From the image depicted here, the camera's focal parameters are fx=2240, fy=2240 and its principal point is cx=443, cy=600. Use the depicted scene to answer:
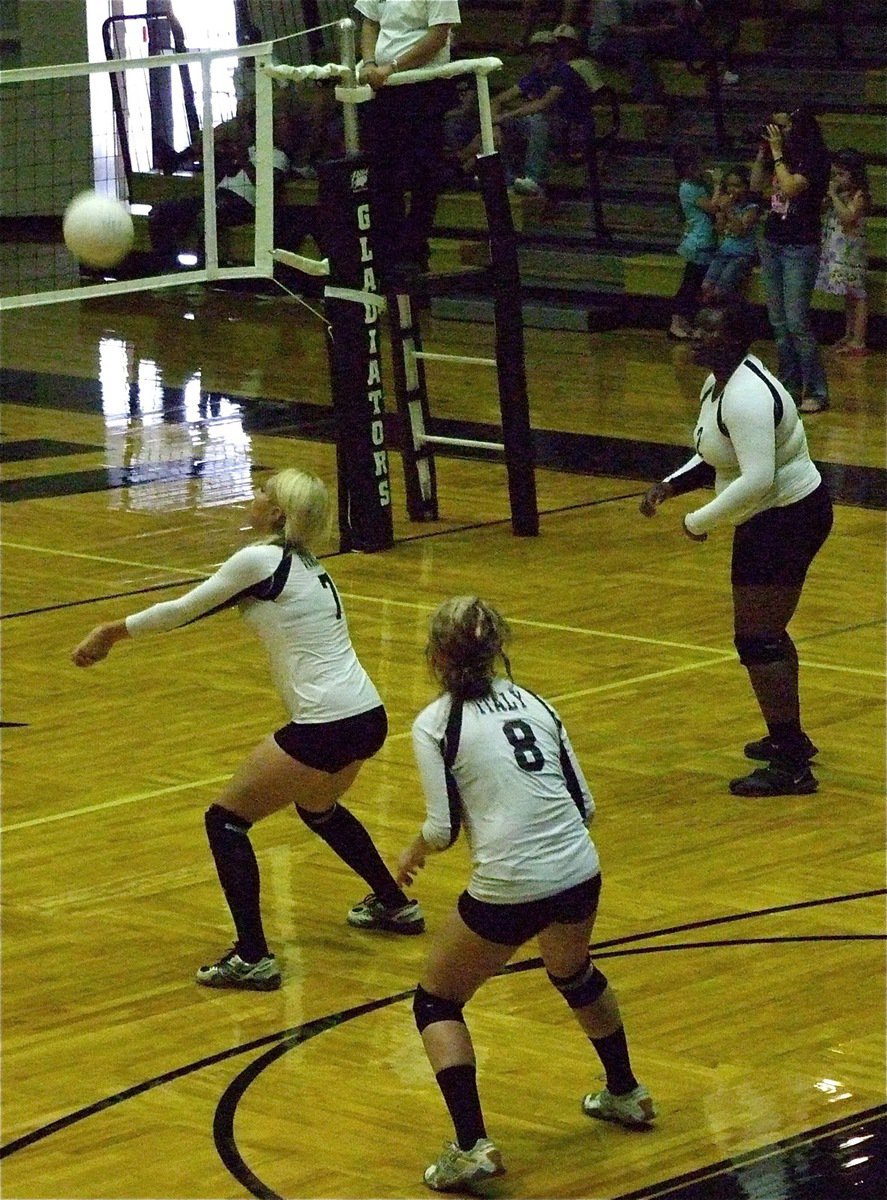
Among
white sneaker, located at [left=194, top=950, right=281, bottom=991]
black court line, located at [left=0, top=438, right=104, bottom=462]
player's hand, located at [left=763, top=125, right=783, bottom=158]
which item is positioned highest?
player's hand, located at [left=763, top=125, right=783, bottom=158]

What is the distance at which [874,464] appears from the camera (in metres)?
12.8

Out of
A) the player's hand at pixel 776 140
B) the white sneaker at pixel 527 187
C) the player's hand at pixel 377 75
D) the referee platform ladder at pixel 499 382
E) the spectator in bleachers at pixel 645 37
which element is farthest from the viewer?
the white sneaker at pixel 527 187

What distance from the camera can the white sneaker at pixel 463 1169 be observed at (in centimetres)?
445

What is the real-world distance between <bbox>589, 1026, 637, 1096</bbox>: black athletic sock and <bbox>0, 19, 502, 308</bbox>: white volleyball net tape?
12.6m

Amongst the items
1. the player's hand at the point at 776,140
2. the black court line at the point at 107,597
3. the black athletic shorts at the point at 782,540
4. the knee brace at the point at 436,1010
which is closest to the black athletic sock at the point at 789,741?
the black athletic shorts at the point at 782,540

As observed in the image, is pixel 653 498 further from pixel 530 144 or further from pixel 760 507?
pixel 530 144

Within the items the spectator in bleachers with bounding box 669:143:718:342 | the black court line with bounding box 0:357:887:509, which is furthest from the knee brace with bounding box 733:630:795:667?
the spectator in bleachers with bounding box 669:143:718:342

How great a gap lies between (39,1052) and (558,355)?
12355mm

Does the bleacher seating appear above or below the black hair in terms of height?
below

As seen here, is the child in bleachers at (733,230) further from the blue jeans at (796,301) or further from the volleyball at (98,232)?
the volleyball at (98,232)

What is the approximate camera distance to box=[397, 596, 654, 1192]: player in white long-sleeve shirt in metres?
4.51

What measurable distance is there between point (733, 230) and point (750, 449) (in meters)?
9.82

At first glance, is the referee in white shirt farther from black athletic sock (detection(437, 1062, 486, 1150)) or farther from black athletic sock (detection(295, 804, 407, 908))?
black athletic sock (detection(437, 1062, 486, 1150))

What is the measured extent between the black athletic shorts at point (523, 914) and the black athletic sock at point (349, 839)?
4.36 ft
